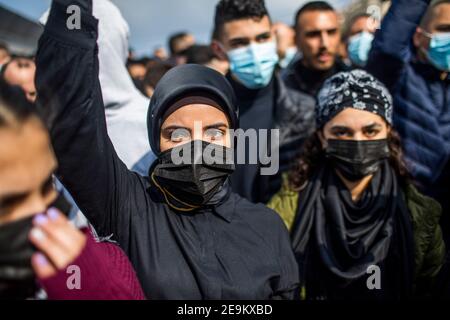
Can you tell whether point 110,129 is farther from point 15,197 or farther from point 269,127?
point 15,197

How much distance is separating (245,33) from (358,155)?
1162mm

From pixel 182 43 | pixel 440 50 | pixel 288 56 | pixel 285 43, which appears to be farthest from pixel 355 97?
pixel 182 43

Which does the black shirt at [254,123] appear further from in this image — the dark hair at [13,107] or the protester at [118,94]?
the dark hair at [13,107]

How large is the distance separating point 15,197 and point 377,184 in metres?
1.71

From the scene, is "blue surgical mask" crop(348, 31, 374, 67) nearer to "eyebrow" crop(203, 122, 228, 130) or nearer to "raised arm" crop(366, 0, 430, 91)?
"raised arm" crop(366, 0, 430, 91)

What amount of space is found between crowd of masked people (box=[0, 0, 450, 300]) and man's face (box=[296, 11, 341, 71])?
0.01 meters

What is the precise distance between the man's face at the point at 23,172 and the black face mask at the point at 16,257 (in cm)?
2

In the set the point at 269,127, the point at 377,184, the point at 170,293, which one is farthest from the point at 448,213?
the point at 170,293

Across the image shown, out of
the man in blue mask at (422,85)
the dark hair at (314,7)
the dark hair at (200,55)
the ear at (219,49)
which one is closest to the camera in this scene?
the man in blue mask at (422,85)

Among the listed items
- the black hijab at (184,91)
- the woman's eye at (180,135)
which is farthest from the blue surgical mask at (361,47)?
the woman's eye at (180,135)

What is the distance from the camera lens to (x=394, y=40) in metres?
2.49

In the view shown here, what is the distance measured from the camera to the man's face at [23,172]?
0.94m

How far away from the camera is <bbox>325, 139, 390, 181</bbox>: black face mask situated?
218cm

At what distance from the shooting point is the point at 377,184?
223 cm
